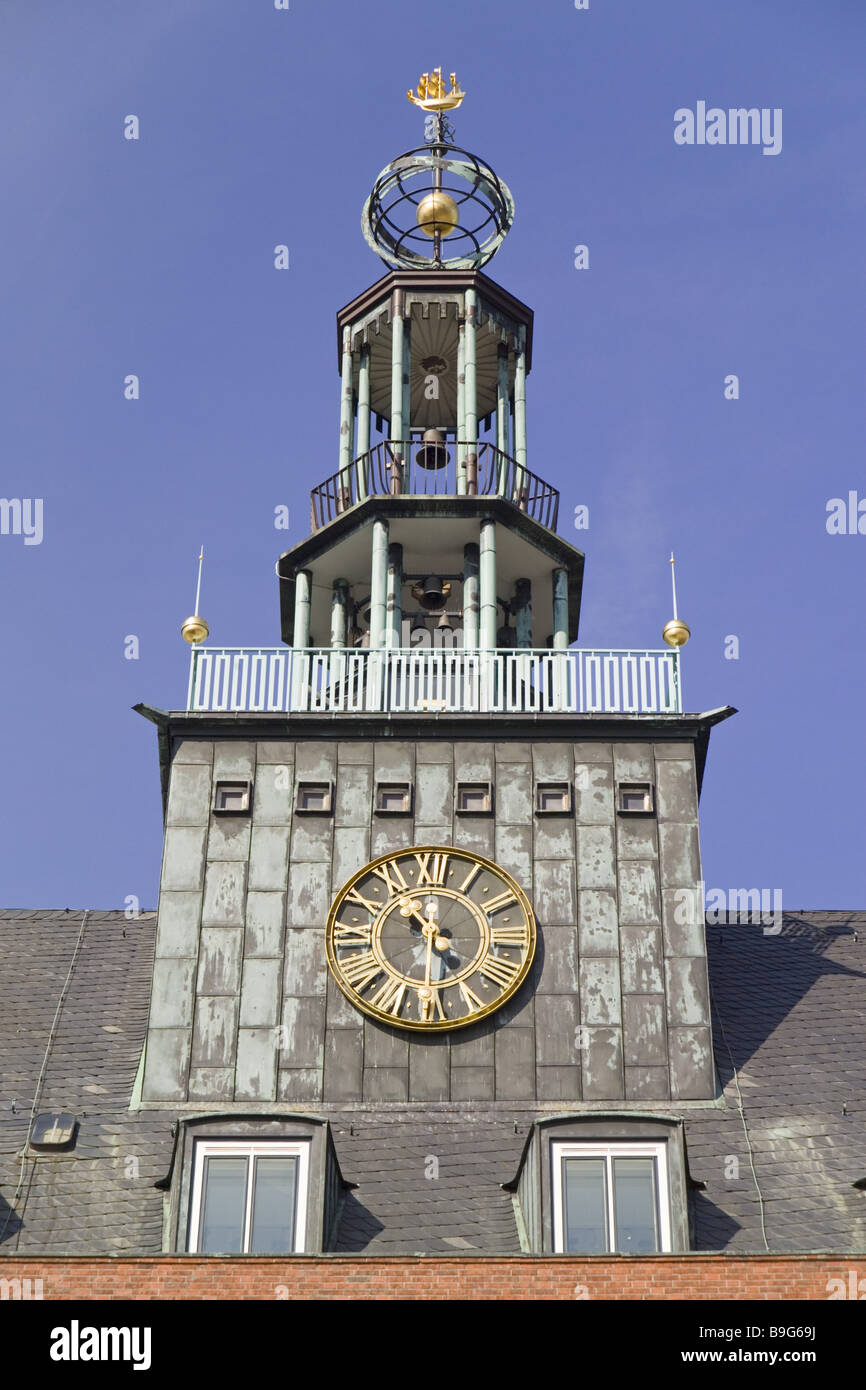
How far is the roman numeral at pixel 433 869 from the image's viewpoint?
134 feet

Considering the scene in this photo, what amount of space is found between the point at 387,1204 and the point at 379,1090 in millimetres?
2432

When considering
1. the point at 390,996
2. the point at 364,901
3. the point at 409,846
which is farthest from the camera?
the point at 409,846

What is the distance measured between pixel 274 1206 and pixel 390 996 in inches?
173

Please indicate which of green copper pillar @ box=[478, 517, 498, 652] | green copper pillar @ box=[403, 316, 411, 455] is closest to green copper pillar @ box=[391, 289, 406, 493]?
green copper pillar @ box=[403, 316, 411, 455]

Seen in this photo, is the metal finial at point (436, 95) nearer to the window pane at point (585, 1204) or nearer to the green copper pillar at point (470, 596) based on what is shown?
the green copper pillar at point (470, 596)

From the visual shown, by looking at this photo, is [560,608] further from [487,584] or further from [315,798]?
[315,798]

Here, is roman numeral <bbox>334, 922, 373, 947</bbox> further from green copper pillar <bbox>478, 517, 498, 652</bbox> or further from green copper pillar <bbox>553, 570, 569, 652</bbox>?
green copper pillar <bbox>553, 570, 569, 652</bbox>

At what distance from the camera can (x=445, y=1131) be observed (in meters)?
38.3

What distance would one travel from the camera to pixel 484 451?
155ft

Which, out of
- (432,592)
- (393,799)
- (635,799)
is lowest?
(393,799)

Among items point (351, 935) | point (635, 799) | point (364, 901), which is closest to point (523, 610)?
point (635, 799)

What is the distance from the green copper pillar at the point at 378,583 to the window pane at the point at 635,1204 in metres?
11.1

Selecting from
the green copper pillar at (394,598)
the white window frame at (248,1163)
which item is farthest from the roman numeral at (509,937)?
the green copper pillar at (394,598)
